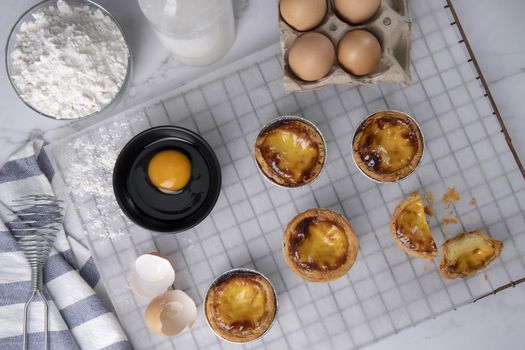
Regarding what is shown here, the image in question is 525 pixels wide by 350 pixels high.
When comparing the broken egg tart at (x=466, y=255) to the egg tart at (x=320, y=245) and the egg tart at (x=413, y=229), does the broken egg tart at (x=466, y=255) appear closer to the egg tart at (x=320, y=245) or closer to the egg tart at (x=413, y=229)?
the egg tart at (x=413, y=229)

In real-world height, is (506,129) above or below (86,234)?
below

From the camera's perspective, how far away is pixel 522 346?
2.16 meters

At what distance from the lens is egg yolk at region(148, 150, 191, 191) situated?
1.95 metres

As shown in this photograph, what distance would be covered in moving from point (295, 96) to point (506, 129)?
806mm

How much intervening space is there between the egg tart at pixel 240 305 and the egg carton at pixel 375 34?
26.6 inches

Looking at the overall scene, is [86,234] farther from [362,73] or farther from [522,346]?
[522,346]

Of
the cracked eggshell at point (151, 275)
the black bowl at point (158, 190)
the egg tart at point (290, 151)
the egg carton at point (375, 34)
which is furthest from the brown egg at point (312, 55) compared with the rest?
the cracked eggshell at point (151, 275)

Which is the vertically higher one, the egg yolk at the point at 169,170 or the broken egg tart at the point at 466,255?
the egg yolk at the point at 169,170

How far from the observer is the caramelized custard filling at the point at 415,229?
77.0 inches

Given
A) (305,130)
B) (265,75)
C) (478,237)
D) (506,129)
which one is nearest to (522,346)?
(478,237)

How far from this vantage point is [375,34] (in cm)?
187

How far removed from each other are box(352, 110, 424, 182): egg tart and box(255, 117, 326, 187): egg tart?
0.14m

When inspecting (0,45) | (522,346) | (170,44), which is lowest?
(522,346)

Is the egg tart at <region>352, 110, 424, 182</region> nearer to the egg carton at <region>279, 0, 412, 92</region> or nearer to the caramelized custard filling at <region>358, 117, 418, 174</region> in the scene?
the caramelized custard filling at <region>358, 117, 418, 174</region>
